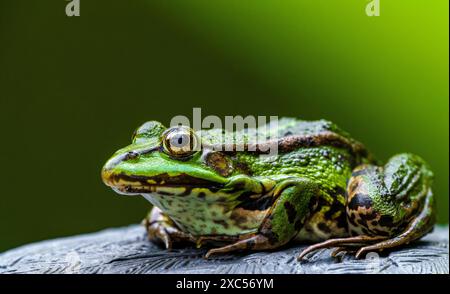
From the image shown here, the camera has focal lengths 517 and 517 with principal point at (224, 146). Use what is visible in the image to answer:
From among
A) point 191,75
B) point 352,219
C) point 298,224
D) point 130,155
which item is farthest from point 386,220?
point 191,75

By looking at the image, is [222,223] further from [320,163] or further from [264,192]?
[320,163]

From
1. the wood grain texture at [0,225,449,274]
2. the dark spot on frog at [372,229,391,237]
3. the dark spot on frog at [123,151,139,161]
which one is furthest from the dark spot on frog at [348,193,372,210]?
the dark spot on frog at [123,151,139,161]

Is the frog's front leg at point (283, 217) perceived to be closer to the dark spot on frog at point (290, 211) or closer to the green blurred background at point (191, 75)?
the dark spot on frog at point (290, 211)

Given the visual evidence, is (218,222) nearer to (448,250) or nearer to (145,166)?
(145,166)

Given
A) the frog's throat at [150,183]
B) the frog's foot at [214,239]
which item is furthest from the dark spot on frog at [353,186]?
the frog's throat at [150,183]

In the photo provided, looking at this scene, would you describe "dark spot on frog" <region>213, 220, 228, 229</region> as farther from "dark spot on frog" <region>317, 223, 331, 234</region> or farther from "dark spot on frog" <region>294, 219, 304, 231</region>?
"dark spot on frog" <region>317, 223, 331, 234</region>

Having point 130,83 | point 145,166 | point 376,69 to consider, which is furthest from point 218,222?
point 376,69
